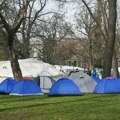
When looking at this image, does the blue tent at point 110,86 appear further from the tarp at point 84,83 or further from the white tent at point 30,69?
the white tent at point 30,69

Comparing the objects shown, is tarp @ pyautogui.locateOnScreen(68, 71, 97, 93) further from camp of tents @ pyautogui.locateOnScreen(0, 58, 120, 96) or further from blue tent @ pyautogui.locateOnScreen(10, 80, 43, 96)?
blue tent @ pyautogui.locateOnScreen(10, 80, 43, 96)

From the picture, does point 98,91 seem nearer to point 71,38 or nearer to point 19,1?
point 19,1

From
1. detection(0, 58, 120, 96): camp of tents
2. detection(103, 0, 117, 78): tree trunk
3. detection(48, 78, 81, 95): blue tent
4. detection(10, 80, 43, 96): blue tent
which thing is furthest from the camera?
detection(103, 0, 117, 78): tree trunk

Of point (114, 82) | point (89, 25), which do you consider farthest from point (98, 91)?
point (89, 25)

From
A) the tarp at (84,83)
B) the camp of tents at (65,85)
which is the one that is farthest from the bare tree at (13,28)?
the tarp at (84,83)

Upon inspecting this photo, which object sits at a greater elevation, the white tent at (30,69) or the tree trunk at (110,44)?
the tree trunk at (110,44)

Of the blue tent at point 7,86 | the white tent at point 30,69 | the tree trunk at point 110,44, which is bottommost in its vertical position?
the blue tent at point 7,86

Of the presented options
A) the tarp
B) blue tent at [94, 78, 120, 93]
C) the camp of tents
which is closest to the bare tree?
the camp of tents

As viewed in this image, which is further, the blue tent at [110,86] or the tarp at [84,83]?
the tarp at [84,83]

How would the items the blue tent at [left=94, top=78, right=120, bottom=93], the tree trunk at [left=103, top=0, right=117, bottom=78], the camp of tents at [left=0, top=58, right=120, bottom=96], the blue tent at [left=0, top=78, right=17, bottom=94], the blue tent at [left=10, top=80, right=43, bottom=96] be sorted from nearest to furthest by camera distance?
the camp of tents at [left=0, top=58, right=120, bottom=96]
the blue tent at [left=10, top=80, right=43, bottom=96]
the blue tent at [left=94, top=78, right=120, bottom=93]
the blue tent at [left=0, top=78, right=17, bottom=94]
the tree trunk at [left=103, top=0, right=117, bottom=78]

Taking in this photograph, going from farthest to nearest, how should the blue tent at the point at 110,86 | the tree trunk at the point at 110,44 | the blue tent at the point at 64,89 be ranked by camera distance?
the tree trunk at the point at 110,44 → the blue tent at the point at 110,86 → the blue tent at the point at 64,89

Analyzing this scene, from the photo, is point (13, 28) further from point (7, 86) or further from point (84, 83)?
point (84, 83)

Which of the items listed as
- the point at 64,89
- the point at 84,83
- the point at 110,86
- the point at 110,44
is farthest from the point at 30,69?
the point at 64,89

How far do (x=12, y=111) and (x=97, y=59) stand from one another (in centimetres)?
6067
